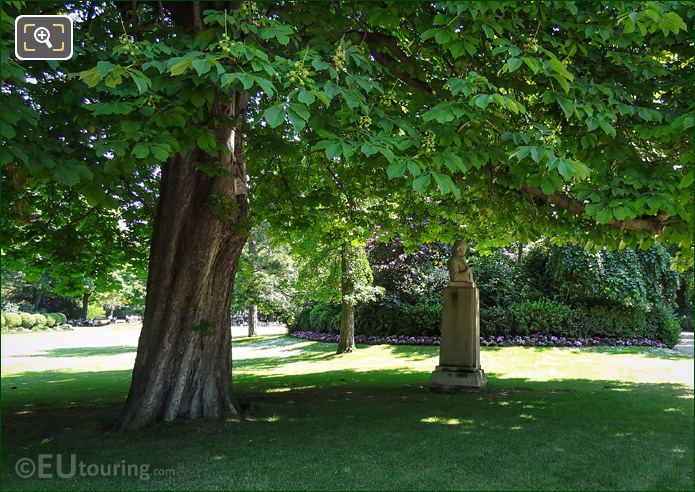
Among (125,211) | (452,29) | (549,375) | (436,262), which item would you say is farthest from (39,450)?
(436,262)

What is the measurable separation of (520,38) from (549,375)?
30.8ft

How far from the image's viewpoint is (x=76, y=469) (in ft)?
16.2

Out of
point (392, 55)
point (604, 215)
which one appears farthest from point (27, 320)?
point (604, 215)

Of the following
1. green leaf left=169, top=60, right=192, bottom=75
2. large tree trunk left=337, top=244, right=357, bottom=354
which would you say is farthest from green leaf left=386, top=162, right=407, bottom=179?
large tree trunk left=337, top=244, right=357, bottom=354

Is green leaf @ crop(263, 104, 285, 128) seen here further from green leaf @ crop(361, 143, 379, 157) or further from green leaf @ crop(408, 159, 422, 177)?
green leaf @ crop(408, 159, 422, 177)

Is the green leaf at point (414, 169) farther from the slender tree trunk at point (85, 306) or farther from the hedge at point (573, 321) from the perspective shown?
the slender tree trunk at point (85, 306)

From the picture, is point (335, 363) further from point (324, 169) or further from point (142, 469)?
point (142, 469)

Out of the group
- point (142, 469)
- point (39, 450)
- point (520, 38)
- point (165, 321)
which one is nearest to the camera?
point (520, 38)

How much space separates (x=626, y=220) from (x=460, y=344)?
4.71 metres

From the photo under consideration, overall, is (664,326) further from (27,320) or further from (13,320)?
(27,320)

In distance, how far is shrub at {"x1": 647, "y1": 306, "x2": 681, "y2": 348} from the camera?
58.4ft

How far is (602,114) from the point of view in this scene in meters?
4.37

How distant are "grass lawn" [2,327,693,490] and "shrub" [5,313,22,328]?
2672 cm

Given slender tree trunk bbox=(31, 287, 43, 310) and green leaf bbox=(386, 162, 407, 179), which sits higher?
green leaf bbox=(386, 162, 407, 179)
